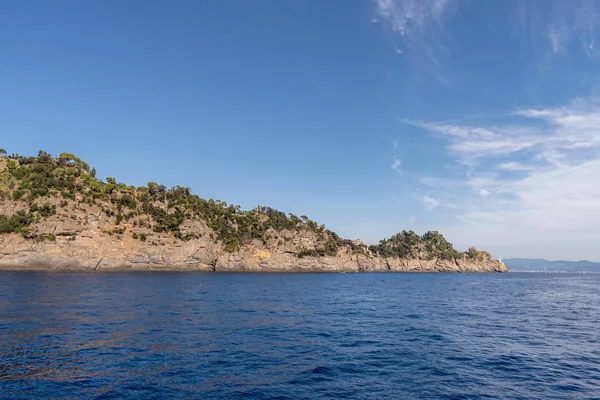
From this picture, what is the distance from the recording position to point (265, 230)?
6521 inches

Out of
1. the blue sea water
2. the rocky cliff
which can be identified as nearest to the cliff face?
the rocky cliff

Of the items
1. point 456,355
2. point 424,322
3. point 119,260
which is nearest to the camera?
point 456,355

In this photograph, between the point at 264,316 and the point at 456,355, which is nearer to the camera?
the point at 456,355

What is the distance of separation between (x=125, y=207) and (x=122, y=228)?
1149cm

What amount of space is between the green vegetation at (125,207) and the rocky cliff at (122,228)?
0.27m

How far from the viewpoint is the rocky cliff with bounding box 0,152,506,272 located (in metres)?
104

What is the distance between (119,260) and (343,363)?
115 m

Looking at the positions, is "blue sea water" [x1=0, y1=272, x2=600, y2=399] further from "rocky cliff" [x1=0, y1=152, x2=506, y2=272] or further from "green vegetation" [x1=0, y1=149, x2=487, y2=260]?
"green vegetation" [x1=0, y1=149, x2=487, y2=260]

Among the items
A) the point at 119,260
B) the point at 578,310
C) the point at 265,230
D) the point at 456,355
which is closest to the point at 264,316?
the point at 456,355

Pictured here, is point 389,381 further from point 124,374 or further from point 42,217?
point 42,217

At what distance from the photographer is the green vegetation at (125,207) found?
A: 108500 millimetres

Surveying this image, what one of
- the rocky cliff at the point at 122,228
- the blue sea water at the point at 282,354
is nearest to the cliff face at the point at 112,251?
the rocky cliff at the point at 122,228

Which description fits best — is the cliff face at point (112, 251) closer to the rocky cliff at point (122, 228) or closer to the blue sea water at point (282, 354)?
the rocky cliff at point (122, 228)

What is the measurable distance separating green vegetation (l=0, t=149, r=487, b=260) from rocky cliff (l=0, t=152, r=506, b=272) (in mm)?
266
